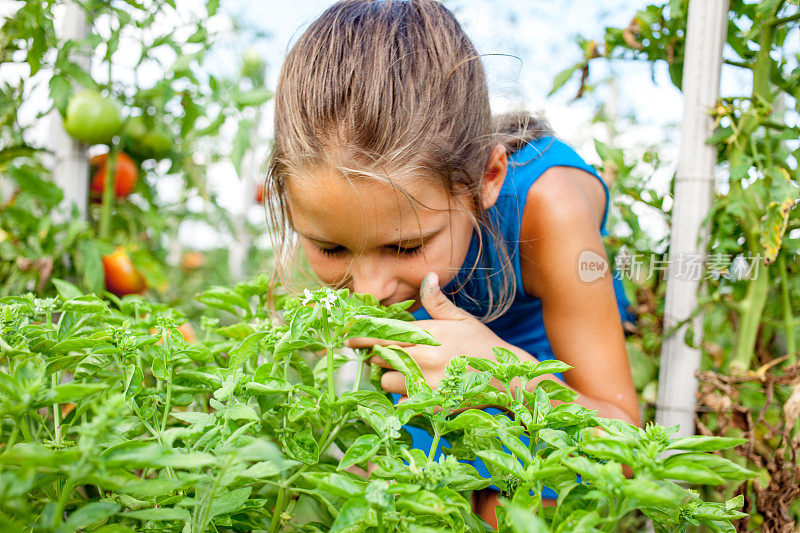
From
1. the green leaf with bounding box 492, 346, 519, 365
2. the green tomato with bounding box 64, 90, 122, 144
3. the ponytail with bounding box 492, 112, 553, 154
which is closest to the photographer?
the green leaf with bounding box 492, 346, 519, 365

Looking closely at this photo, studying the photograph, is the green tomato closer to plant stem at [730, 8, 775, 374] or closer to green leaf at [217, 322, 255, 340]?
green leaf at [217, 322, 255, 340]

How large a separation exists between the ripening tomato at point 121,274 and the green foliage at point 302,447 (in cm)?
71

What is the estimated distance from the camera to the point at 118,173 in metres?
1.38

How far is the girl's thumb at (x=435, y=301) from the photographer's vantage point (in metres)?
0.77

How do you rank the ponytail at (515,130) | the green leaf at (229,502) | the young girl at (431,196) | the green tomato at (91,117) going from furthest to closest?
1. the green tomato at (91,117)
2. the ponytail at (515,130)
3. the young girl at (431,196)
4. the green leaf at (229,502)

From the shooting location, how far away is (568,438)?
18.4 inches

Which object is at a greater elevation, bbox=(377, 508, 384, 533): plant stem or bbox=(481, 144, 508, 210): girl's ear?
bbox=(481, 144, 508, 210): girl's ear

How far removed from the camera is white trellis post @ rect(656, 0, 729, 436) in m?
0.93

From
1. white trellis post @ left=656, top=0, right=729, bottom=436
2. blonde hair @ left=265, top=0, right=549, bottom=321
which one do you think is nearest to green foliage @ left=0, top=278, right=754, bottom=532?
blonde hair @ left=265, top=0, right=549, bottom=321

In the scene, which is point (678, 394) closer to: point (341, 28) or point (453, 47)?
point (453, 47)

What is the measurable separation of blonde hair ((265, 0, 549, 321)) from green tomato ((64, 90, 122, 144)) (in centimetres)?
55

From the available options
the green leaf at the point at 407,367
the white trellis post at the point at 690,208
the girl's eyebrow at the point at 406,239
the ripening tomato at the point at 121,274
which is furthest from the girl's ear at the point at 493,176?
the ripening tomato at the point at 121,274

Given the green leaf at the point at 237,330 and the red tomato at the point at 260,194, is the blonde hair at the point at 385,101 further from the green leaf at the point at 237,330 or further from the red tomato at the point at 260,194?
the green leaf at the point at 237,330

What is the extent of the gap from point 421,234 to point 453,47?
0.31 meters
